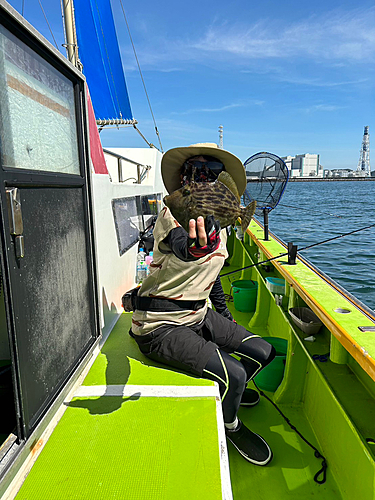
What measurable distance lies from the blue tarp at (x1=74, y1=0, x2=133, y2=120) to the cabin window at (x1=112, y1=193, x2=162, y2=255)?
6336 millimetres

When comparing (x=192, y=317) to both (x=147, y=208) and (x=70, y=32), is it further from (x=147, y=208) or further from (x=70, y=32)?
(x=70, y=32)

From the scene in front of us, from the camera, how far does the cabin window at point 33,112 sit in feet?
5.26

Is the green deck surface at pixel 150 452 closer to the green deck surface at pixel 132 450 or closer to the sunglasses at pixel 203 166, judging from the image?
the green deck surface at pixel 132 450

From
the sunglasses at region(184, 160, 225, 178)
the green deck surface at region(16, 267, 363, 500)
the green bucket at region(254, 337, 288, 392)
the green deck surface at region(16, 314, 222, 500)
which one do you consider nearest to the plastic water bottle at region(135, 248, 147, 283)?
the green deck surface at region(16, 267, 363, 500)

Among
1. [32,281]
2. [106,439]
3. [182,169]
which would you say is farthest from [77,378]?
[182,169]

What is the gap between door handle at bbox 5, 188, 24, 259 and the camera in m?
1.58

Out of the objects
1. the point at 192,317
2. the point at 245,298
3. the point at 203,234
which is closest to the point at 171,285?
the point at 192,317

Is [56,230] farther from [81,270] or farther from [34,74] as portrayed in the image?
[34,74]

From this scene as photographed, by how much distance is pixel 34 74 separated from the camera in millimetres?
1884

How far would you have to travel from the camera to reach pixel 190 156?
8.72 ft

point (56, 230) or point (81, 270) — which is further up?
point (56, 230)

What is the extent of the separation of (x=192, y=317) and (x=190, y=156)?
51.8 inches

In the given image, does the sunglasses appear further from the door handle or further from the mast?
the mast

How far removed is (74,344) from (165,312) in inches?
28.5
